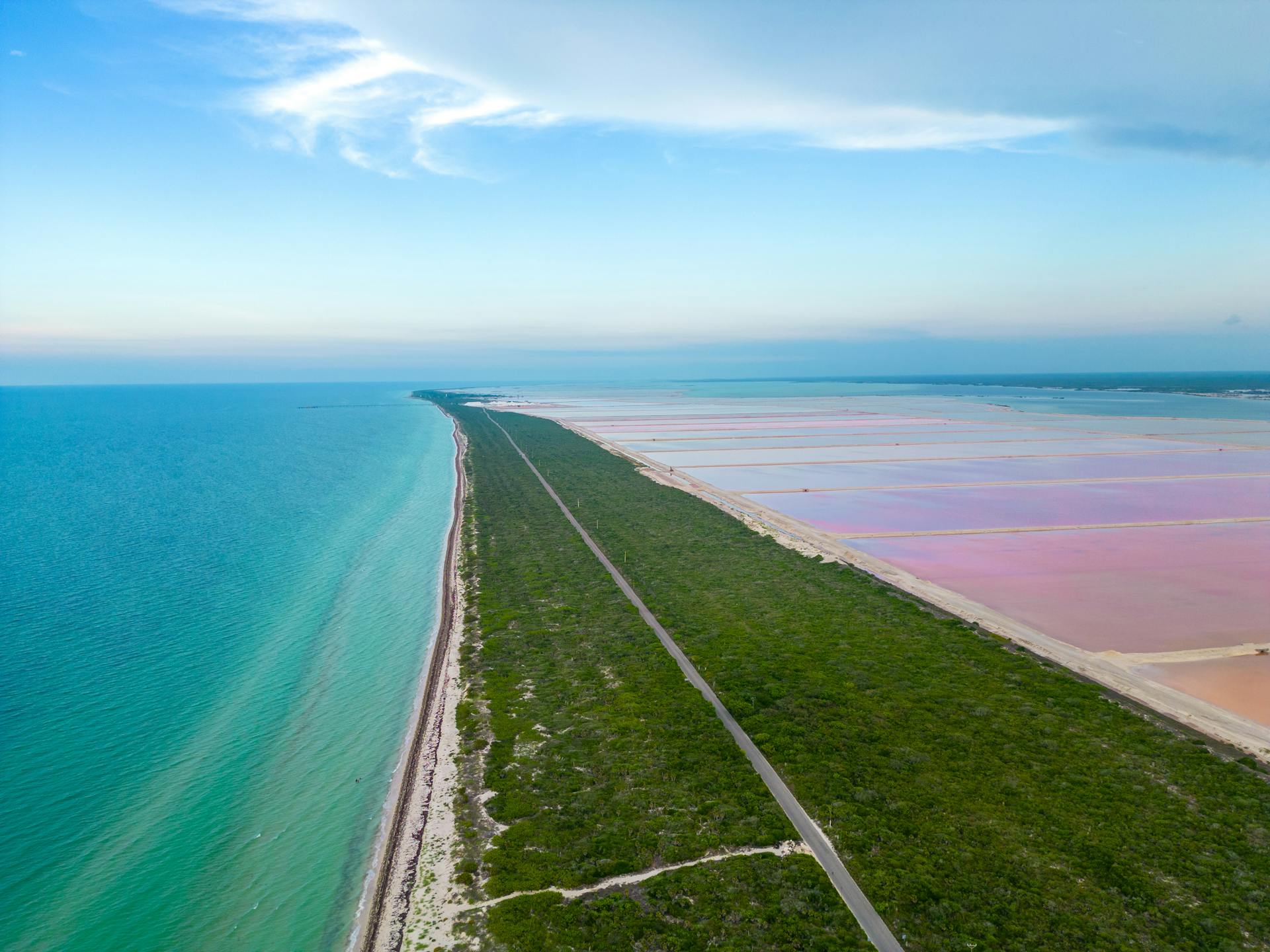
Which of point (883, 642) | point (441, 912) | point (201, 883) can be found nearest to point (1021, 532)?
point (883, 642)

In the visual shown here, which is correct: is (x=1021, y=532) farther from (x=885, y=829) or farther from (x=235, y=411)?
(x=235, y=411)

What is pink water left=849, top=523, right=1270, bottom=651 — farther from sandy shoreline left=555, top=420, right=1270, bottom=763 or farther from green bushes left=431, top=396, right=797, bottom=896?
green bushes left=431, top=396, right=797, bottom=896

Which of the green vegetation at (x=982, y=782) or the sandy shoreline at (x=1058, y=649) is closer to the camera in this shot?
the green vegetation at (x=982, y=782)

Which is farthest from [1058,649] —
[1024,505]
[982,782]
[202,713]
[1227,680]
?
[202,713]

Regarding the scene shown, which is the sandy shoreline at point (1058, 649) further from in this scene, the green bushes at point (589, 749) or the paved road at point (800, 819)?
the green bushes at point (589, 749)

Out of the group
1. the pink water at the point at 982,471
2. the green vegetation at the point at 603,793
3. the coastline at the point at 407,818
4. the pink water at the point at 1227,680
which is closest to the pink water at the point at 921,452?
the pink water at the point at 982,471

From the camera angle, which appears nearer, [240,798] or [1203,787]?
[1203,787]

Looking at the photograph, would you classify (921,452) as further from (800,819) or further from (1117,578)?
(800,819)
